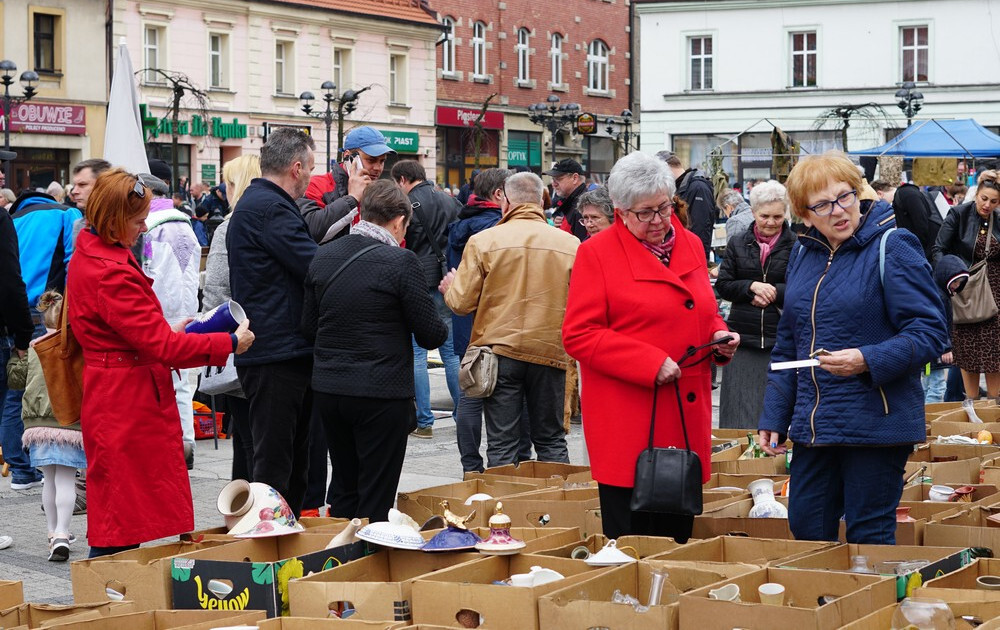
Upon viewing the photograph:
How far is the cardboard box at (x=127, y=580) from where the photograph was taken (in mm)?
4348

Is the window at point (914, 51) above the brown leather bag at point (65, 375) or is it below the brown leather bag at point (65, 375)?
above

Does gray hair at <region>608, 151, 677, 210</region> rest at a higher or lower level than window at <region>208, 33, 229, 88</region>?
lower

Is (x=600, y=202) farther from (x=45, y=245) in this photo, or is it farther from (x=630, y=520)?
→ (x=630, y=520)

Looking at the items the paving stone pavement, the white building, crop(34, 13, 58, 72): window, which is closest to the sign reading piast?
the white building

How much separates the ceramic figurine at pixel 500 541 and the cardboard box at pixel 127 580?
982mm

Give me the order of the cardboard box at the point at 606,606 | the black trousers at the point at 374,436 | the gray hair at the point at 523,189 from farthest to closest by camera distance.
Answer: the gray hair at the point at 523,189 < the black trousers at the point at 374,436 < the cardboard box at the point at 606,606

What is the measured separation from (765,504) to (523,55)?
155 feet

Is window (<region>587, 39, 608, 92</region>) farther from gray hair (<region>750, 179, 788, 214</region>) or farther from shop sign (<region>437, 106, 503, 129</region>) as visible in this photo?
gray hair (<region>750, 179, 788, 214</region>)

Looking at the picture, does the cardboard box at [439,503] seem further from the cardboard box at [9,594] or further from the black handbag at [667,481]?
the cardboard box at [9,594]

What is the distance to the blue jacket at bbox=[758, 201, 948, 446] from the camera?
4336 millimetres

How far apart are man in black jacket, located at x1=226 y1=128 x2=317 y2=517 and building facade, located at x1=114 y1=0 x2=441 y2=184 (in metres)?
29.7

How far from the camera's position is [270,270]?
6297mm

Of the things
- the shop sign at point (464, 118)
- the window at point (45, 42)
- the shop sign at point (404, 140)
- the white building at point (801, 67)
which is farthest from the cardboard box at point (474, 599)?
the shop sign at point (464, 118)

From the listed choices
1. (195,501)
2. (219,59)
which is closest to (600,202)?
(195,501)
